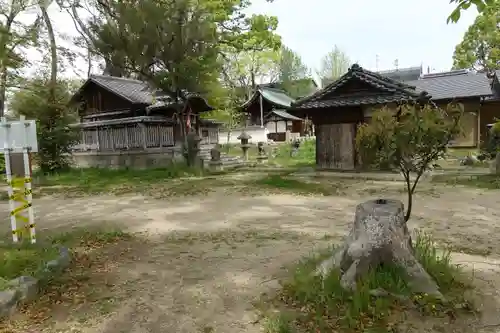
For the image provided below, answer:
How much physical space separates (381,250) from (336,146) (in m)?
12.9

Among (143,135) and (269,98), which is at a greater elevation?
(269,98)

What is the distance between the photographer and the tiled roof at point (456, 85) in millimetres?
22891

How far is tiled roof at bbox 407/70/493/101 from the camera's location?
75.1 feet

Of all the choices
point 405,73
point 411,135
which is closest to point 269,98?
point 405,73

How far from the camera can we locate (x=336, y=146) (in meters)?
16.8

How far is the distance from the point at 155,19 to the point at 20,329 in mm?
16286

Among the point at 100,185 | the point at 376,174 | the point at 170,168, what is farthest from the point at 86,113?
the point at 376,174

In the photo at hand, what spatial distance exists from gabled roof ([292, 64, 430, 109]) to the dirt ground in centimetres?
426

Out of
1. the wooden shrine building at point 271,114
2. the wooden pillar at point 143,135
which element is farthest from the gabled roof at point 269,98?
the wooden pillar at point 143,135

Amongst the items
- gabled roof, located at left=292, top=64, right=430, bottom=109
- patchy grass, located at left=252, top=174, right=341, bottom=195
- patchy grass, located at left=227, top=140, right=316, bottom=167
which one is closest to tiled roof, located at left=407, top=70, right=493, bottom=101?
patchy grass, located at left=227, top=140, right=316, bottom=167

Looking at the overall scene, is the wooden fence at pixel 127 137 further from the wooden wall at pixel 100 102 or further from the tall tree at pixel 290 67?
the tall tree at pixel 290 67

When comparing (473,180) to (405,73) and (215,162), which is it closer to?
(215,162)

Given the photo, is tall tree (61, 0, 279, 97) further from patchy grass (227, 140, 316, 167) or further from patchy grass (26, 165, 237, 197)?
patchy grass (227, 140, 316, 167)

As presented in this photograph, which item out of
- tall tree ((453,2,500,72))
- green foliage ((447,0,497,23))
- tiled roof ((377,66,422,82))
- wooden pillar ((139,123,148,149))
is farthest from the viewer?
tiled roof ((377,66,422,82))
